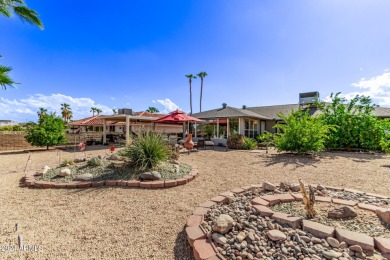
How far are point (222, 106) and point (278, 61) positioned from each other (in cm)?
855

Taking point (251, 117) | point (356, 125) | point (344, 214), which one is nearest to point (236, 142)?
→ point (251, 117)

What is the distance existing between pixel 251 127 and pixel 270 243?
53.9 feet

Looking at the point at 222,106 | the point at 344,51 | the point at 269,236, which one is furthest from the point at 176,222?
the point at 222,106

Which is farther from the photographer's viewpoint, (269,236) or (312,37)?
(312,37)

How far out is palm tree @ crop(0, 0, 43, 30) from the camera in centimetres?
577

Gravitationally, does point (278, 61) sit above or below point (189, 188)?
above

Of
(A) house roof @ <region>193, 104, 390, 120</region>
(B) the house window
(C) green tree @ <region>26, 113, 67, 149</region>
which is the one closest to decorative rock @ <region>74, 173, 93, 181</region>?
(C) green tree @ <region>26, 113, 67, 149</region>

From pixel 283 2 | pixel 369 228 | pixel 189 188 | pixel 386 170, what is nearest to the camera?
pixel 369 228

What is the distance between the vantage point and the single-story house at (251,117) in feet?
52.5

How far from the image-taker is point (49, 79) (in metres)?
13.7

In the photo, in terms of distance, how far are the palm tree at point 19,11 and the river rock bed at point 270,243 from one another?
325 inches

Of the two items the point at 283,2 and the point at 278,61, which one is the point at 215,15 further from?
the point at 278,61

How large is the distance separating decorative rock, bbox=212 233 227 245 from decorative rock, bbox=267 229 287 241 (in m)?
0.53

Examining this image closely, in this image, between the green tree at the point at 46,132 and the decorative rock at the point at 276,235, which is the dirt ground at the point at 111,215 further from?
the green tree at the point at 46,132
